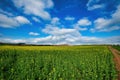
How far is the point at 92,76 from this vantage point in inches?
396

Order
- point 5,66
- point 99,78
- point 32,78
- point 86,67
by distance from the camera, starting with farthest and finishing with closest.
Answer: point 86,67 < point 5,66 < point 99,78 < point 32,78

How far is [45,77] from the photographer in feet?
31.3

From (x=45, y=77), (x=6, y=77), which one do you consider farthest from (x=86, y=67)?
(x=6, y=77)

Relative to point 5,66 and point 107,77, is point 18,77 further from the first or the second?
point 107,77

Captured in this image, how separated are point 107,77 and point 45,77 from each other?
14.9ft

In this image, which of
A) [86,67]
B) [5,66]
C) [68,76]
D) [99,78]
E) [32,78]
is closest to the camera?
[32,78]

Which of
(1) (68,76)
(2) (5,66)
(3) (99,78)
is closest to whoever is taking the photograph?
(1) (68,76)

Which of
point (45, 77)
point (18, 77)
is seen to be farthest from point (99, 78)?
point (18, 77)

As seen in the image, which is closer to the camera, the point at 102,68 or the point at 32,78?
the point at 32,78

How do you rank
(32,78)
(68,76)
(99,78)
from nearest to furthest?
(32,78), (68,76), (99,78)

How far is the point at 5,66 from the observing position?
1183 cm

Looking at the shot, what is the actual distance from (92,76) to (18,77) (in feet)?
15.9

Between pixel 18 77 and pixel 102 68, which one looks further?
pixel 102 68

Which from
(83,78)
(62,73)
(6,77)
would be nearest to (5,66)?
(6,77)
